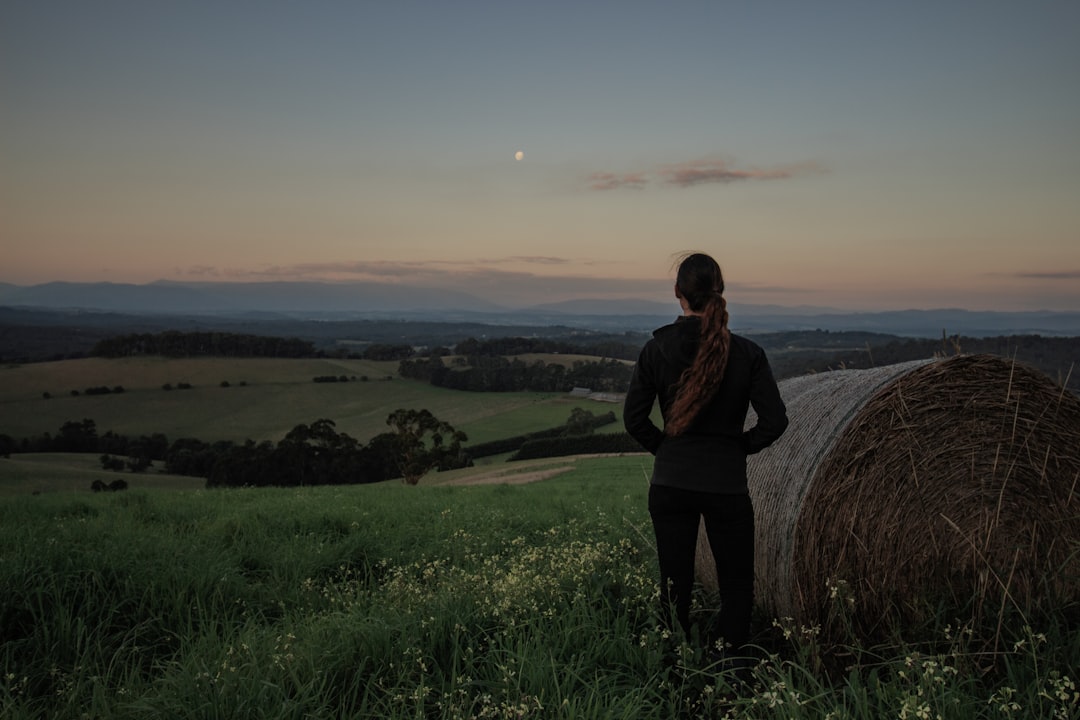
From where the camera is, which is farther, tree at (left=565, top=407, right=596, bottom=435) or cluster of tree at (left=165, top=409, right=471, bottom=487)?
tree at (left=565, top=407, right=596, bottom=435)

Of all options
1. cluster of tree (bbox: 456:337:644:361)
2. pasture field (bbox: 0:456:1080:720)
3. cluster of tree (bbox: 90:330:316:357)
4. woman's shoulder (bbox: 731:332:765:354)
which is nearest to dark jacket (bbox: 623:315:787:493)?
woman's shoulder (bbox: 731:332:765:354)

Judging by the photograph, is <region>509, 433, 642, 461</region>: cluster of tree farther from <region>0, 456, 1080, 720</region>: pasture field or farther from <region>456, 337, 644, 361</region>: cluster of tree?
<region>0, 456, 1080, 720</region>: pasture field

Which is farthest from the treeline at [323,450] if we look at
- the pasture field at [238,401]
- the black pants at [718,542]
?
the black pants at [718,542]

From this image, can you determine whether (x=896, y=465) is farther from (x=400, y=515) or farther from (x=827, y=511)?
(x=400, y=515)

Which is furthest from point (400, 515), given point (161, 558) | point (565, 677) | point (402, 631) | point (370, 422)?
point (370, 422)

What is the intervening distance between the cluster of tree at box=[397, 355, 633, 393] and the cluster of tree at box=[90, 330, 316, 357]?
83.0ft

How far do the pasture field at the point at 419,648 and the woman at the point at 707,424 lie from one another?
620 mm

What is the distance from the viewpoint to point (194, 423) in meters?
66.2

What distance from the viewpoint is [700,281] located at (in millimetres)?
4258

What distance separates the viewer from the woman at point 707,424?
420 centimetres

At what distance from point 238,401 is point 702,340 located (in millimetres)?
75617

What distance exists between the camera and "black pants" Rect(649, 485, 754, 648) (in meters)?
4.31

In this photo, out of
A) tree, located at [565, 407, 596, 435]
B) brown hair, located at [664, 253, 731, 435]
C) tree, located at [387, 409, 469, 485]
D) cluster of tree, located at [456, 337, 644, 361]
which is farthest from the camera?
cluster of tree, located at [456, 337, 644, 361]

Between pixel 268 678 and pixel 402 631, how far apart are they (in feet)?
2.89
